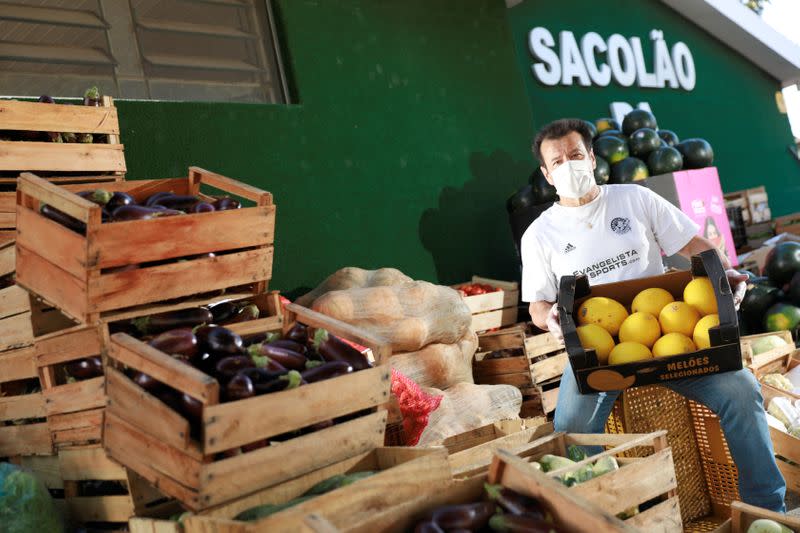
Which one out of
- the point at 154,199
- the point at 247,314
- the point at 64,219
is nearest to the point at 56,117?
the point at 154,199

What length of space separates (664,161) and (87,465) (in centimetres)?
486

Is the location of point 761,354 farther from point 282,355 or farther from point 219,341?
point 219,341

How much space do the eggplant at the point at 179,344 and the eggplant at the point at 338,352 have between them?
1.21 feet

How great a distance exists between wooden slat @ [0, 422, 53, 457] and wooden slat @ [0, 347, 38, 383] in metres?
0.18

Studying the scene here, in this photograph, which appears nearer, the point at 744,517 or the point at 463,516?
the point at 463,516

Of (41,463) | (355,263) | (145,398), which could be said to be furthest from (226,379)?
(355,263)

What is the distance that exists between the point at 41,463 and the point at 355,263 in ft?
9.42

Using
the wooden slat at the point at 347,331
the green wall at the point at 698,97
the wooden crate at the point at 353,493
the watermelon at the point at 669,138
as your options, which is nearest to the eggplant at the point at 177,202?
the wooden slat at the point at 347,331

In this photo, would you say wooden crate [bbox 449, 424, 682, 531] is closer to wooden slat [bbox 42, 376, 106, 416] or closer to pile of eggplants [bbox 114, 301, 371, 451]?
pile of eggplants [bbox 114, 301, 371, 451]

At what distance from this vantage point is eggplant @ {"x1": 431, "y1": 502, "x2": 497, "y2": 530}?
1.85 m

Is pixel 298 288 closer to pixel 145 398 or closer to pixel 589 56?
pixel 145 398

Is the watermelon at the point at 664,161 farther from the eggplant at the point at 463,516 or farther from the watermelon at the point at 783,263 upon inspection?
the eggplant at the point at 463,516

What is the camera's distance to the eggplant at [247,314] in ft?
9.32

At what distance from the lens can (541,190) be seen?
5910 millimetres
